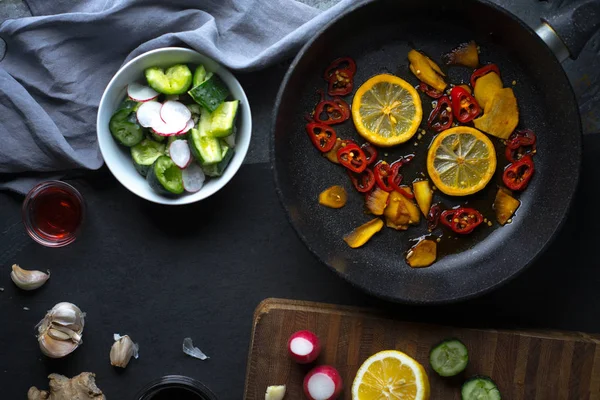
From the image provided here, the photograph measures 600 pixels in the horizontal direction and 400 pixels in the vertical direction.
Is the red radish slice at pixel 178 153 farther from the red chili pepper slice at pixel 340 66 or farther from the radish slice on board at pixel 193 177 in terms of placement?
the red chili pepper slice at pixel 340 66

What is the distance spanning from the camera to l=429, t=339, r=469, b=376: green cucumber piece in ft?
8.52

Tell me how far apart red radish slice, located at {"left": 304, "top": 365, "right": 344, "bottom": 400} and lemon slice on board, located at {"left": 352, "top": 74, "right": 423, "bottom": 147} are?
899mm

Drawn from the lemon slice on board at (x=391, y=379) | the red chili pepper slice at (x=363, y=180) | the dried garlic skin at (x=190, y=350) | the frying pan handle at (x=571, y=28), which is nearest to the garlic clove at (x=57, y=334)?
the dried garlic skin at (x=190, y=350)

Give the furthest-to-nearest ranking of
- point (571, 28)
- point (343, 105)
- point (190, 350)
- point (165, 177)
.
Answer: point (190, 350)
point (343, 105)
point (165, 177)
point (571, 28)

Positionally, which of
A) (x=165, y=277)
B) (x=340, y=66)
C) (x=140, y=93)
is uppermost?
(x=340, y=66)

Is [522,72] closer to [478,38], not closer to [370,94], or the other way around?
[478,38]

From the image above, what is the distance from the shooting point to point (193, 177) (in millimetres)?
2662

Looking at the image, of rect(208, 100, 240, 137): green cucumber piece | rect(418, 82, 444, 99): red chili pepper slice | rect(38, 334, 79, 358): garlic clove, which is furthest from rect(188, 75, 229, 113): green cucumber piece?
rect(38, 334, 79, 358): garlic clove

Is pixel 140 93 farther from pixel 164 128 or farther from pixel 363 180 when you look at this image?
pixel 363 180

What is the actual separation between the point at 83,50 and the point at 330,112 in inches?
40.1

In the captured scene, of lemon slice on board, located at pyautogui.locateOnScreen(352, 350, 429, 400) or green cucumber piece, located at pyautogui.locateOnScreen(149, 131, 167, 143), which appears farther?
green cucumber piece, located at pyautogui.locateOnScreen(149, 131, 167, 143)

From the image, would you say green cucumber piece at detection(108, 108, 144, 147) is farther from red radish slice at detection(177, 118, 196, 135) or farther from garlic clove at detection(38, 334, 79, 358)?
garlic clove at detection(38, 334, 79, 358)

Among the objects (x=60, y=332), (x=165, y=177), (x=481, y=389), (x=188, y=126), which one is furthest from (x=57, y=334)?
(x=481, y=389)

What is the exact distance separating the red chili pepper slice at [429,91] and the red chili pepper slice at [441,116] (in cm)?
2
